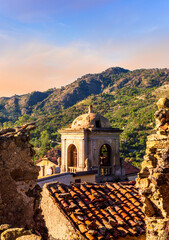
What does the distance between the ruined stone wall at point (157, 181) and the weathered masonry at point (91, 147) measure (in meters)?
8.55

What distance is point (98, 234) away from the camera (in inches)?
213

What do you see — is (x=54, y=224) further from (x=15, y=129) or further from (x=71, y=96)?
(x=71, y=96)

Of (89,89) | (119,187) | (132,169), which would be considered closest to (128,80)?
(89,89)

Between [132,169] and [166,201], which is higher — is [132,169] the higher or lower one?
the lower one

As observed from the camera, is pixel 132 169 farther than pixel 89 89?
No

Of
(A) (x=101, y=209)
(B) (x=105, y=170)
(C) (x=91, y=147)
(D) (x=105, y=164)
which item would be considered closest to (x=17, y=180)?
(A) (x=101, y=209)

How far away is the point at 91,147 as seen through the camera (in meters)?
13.3

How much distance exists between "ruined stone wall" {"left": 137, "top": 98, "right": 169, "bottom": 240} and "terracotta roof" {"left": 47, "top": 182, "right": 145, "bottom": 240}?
4.89 feet

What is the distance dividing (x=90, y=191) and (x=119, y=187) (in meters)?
0.87

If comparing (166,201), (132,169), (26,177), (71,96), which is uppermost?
(71,96)

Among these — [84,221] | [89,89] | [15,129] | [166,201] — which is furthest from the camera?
[89,89]

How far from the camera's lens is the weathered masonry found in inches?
522

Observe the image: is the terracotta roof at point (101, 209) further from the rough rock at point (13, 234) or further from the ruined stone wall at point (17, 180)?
the rough rock at point (13, 234)

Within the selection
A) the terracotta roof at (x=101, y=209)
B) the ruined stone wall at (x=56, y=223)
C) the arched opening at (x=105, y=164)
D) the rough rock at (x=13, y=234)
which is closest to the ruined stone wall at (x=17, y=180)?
the rough rock at (x=13, y=234)
